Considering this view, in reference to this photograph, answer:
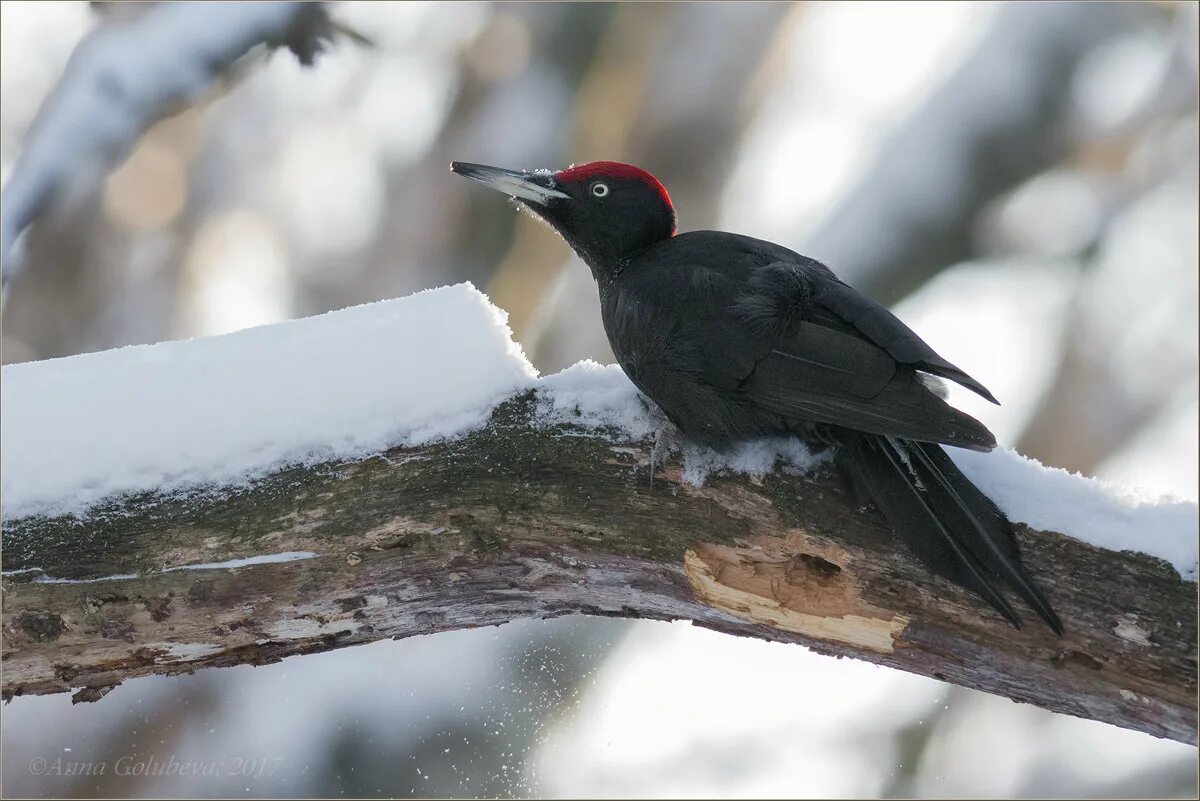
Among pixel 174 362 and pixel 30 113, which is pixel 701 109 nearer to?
pixel 30 113

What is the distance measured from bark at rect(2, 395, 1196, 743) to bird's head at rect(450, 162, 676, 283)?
3.19 ft

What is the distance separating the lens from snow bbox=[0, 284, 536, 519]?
270cm

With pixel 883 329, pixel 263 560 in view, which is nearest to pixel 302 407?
→ pixel 263 560

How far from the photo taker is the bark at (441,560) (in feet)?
8.25

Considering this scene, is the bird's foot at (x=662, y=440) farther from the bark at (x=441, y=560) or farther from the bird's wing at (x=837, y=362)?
the bird's wing at (x=837, y=362)

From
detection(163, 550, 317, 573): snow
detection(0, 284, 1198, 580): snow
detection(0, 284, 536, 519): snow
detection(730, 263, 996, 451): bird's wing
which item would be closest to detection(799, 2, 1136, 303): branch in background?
detection(730, 263, 996, 451): bird's wing

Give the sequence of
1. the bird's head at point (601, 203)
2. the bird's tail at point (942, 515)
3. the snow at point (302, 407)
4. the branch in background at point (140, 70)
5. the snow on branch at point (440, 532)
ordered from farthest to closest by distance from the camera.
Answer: the branch in background at point (140, 70) < the bird's head at point (601, 203) < the snow at point (302, 407) < the snow on branch at point (440, 532) < the bird's tail at point (942, 515)

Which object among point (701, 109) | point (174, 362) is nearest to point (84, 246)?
point (701, 109)

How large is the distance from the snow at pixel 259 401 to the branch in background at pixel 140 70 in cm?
264

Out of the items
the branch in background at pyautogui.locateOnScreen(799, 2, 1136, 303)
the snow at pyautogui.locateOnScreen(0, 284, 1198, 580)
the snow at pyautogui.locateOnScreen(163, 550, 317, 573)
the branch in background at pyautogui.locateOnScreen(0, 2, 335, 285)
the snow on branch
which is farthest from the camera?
the branch in background at pyautogui.locateOnScreen(799, 2, 1136, 303)

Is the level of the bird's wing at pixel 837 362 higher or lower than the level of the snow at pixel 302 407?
higher

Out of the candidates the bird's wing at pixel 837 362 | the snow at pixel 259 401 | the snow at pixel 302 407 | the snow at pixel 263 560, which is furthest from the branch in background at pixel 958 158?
the snow at pixel 263 560

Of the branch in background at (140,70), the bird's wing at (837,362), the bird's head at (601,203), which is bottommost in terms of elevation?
the bird's wing at (837,362)

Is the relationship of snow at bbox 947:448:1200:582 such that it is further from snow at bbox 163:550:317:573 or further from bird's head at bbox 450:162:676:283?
snow at bbox 163:550:317:573
